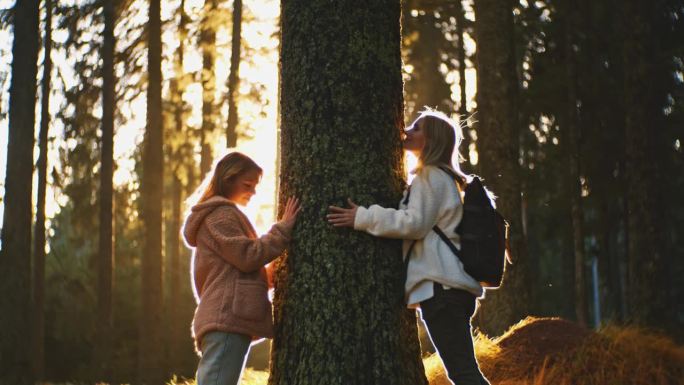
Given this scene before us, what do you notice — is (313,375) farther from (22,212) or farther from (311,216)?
(22,212)

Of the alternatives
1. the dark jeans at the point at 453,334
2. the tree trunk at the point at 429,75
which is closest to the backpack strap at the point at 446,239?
the dark jeans at the point at 453,334

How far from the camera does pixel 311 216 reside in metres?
4.71

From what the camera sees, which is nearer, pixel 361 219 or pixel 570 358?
pixel 361 219

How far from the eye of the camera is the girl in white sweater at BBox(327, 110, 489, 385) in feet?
14.7

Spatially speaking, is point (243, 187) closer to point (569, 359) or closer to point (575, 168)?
point (569, 359)

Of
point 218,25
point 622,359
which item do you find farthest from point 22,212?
point 622,359

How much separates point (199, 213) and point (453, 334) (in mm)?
1695

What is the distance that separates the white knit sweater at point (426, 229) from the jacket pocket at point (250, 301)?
0.74 m

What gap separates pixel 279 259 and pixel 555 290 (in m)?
37.5

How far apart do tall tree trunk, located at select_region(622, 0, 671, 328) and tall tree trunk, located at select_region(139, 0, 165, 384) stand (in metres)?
8.26

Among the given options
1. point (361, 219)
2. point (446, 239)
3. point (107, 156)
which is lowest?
point (446, 239)

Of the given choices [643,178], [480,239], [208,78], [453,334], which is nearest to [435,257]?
[480,239]

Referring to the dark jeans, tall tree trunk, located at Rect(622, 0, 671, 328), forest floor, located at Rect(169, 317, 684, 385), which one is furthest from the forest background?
the dark jeans

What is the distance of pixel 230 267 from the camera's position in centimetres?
481
